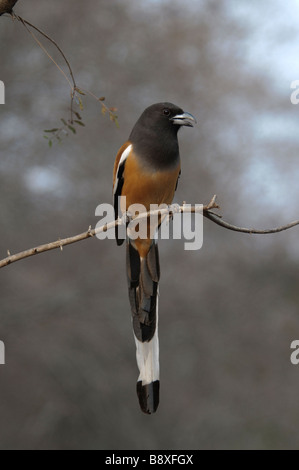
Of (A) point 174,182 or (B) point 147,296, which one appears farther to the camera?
(A) point 174,182

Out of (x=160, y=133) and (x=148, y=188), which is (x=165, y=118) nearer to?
(x=160, y=133)

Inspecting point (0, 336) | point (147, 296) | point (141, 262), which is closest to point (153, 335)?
point (147, 296)

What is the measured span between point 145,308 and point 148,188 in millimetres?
360

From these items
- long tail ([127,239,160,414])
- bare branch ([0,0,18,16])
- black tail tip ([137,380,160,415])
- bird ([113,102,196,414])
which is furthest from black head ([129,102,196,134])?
black tail tip ([137,380,160,415])

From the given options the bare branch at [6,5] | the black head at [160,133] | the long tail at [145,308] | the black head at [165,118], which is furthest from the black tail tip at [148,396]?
the bare branch at [6,5]

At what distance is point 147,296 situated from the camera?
5.37 feet

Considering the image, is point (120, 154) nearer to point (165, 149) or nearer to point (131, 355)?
point (165, 149)

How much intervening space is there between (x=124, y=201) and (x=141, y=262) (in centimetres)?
20

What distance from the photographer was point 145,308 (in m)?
1.64

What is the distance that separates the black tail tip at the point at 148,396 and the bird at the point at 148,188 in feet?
0.38

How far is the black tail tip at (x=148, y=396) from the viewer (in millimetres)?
1492

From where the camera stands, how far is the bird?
1.64 metres

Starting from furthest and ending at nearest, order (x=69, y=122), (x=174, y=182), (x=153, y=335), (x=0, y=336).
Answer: (x=0, y=336) < (x=174, y=182) < (x=153, y=335) < (x=69, y=122)

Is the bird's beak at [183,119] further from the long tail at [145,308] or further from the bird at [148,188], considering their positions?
the long tail at [145,308]
